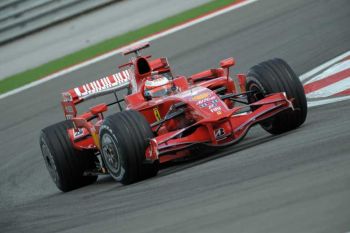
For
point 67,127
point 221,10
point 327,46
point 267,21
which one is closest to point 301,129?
point 67,127

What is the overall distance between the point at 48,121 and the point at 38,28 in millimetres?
4117

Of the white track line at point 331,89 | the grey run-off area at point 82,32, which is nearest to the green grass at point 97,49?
the grey run-off area at point 82,32

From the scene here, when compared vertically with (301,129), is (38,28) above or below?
above

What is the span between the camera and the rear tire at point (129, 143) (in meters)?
8.91

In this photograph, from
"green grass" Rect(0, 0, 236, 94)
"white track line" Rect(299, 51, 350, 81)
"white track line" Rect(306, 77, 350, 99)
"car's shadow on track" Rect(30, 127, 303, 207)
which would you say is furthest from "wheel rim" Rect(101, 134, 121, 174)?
"green grass" Rect(0, 0, 236, 94)

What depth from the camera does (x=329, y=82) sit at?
1185cm

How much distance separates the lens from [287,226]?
227 inches

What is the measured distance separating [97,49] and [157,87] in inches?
295

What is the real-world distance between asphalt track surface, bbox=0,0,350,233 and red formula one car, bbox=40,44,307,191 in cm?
19

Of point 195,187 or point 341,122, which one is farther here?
point 341,122

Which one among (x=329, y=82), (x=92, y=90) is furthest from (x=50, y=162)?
(x=329, y=82)

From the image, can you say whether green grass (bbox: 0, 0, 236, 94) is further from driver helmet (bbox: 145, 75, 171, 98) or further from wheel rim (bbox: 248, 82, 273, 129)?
wheel rim (bbox: 248, 82, 273, 129)

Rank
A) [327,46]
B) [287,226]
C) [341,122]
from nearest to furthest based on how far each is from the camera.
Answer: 1. [287,226]
2. [341,122]
3. [327,46]

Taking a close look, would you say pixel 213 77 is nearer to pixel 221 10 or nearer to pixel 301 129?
pixel 301 129
